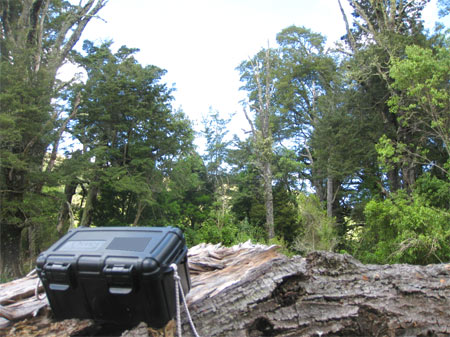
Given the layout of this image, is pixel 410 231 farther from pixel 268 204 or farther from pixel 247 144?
pixel 247 144

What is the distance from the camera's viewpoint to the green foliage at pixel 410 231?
945cm

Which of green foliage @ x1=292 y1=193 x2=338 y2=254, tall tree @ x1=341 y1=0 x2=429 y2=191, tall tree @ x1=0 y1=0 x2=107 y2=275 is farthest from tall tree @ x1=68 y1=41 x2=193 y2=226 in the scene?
tall tree @ x1=341 y1=0 x2=429 y2=191

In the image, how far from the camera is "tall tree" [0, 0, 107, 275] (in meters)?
9.37

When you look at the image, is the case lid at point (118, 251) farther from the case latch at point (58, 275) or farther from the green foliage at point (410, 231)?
the green foliage at point (410, 231)

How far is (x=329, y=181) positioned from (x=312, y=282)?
20.7 m

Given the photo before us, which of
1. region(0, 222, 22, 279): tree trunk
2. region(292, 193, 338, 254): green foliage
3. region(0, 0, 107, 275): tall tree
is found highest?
region(0, 0, 107, 275): tall tree

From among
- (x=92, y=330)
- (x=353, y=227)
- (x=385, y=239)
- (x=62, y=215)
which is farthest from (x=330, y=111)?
(x=92, y=330)

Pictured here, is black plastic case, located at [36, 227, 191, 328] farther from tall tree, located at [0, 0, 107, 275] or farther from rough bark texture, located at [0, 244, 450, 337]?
tall tree, located at [0, 0, 107, 275]

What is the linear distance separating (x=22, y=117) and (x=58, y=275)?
10.0 meters

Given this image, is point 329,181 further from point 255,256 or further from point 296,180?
point 255,256

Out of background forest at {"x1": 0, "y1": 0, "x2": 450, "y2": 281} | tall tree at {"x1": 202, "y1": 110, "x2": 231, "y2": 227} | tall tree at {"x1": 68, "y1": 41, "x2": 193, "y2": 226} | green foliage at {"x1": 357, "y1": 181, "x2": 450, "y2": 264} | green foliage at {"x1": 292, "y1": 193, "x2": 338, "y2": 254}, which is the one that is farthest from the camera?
tall tree at {"x1": 202, "y1": 110, "x2": 231, "y2": 227}

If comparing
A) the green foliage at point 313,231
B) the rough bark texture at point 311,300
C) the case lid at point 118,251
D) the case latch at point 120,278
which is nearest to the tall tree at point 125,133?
the green foliage at point 313,231

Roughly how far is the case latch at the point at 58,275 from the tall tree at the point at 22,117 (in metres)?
8.72

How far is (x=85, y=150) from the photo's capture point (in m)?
15.2
